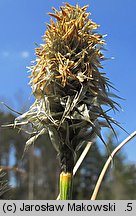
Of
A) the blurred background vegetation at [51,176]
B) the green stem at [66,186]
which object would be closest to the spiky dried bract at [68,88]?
the green stem at [66,186]

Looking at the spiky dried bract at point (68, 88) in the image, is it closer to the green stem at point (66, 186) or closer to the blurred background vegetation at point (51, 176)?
the green stem at point (66, 186)

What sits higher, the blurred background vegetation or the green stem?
the blurred background vegetation

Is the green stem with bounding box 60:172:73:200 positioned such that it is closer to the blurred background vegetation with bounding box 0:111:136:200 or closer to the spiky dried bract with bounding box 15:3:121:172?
the spiky dried bract with bounding box 15:3:121:172

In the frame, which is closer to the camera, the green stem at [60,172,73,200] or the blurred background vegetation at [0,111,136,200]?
the green stem at [60,172,73,200]

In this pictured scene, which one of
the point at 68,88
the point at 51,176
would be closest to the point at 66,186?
the point at 68,88

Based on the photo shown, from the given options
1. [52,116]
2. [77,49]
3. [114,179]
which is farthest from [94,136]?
[114,179]

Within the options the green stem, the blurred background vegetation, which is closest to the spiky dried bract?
the green stem

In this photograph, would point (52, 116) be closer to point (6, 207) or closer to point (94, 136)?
point (94, 136)
